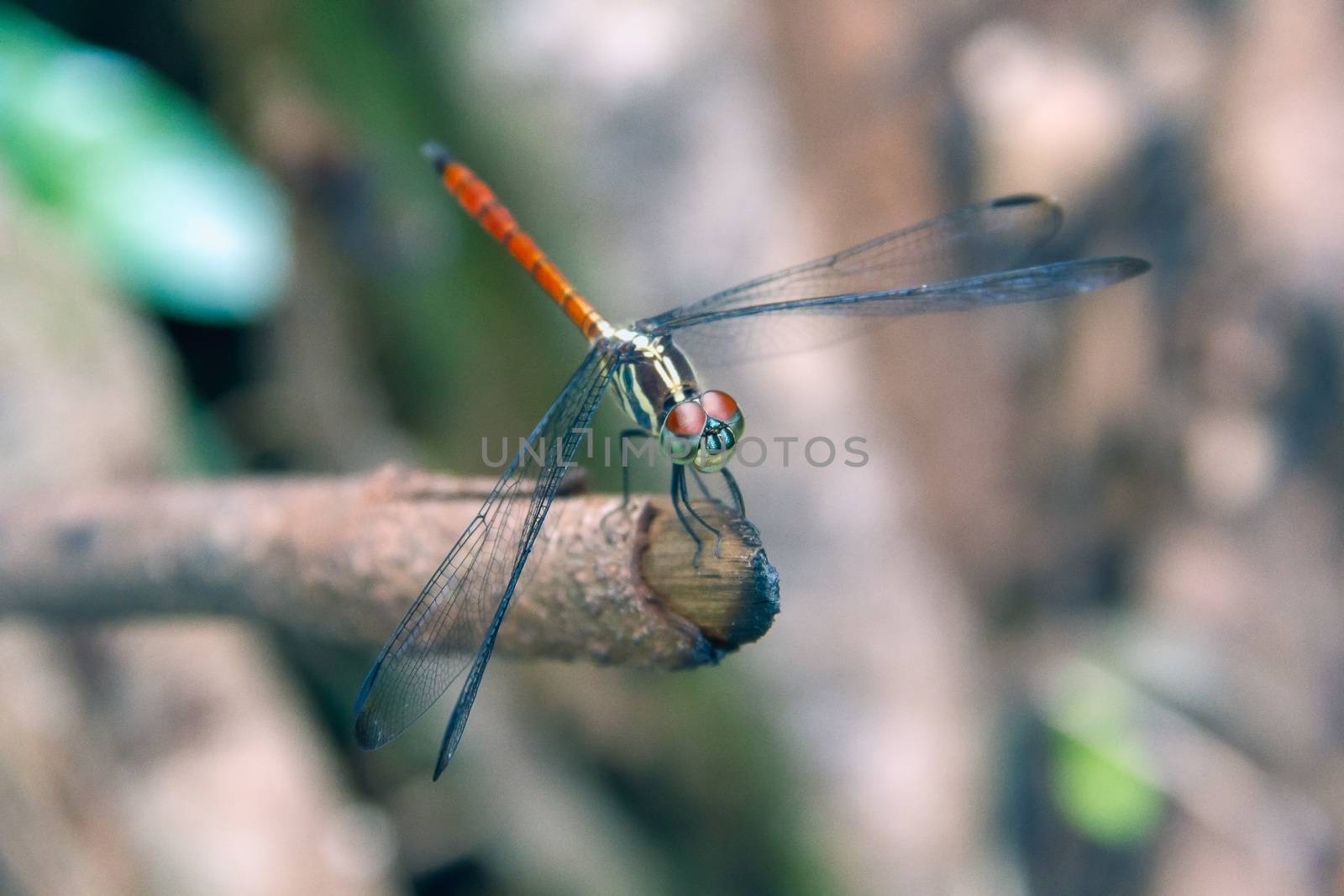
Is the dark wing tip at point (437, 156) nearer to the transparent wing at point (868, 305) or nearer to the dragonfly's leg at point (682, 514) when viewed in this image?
the transparent wing at point (868, 305)

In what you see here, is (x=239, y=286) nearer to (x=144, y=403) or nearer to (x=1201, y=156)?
(x=144, y=403)

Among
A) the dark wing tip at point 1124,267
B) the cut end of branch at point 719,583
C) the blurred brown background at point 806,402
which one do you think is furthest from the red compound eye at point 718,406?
the blurred brown background at point 806,402

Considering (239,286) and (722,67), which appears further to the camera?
(722,67)

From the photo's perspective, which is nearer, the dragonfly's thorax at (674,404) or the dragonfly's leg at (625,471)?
the dragonfly's leg at (625,471)

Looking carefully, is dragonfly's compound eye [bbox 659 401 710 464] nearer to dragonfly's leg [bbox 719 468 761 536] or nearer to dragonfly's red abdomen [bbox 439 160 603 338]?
dragonfly's leg [bbox 719 468 761 536]

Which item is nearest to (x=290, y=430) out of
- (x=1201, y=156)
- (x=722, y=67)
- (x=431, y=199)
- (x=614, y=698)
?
(x=431, y=199)

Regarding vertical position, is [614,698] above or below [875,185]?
below

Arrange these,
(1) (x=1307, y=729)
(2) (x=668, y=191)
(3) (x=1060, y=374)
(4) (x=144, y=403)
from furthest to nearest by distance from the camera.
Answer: (3) (x=1060, y=374), (2) (x=668, y=191), (1) (x=1307, y=729), (4) (x=144, y=403)

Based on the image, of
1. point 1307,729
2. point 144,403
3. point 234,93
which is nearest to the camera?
point 144,403

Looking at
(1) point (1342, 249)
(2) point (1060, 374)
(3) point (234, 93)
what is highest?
(3) point (234, 93)

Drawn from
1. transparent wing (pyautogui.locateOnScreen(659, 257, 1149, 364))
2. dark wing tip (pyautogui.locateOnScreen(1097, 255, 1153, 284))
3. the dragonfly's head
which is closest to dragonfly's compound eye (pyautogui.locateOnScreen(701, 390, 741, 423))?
the dragonfly's head
